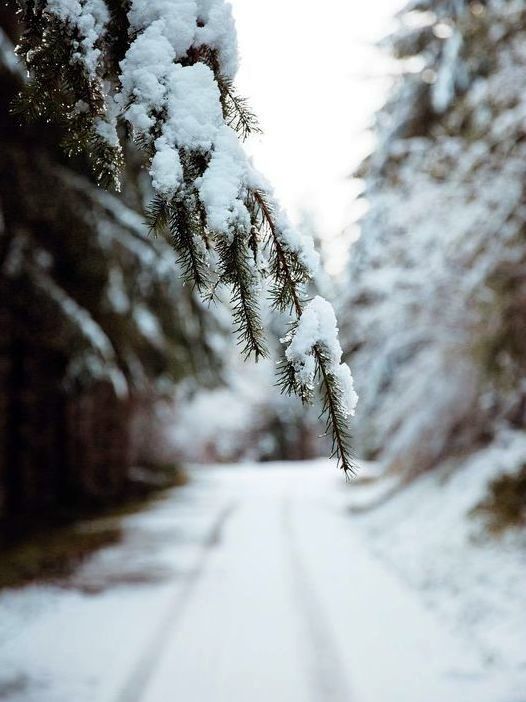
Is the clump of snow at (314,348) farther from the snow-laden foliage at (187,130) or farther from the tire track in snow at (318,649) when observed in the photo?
the tire track in snow at (318,649)

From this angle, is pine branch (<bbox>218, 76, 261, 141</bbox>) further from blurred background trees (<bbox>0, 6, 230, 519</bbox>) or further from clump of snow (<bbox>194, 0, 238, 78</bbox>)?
blurred background trees (<bbox>0, 6, 230, 519</bbox>)

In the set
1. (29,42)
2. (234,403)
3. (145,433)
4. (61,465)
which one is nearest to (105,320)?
(61,465)

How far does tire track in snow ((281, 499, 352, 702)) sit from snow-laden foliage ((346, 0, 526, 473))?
11.8 feet

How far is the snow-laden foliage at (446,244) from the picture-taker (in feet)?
24.5

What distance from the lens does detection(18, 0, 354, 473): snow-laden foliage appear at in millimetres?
1760

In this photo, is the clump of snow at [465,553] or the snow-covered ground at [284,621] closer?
the snow-covered ground at [284,621]

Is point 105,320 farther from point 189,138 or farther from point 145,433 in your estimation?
point 145,433

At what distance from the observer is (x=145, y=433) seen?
83.8ft

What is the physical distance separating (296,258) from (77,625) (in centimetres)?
545

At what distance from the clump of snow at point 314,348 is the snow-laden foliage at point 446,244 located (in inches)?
231

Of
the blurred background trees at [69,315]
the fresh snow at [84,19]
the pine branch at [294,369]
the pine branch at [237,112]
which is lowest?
the pine branch at [294,369]

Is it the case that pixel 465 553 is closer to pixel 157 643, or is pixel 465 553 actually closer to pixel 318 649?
pixel 318 649

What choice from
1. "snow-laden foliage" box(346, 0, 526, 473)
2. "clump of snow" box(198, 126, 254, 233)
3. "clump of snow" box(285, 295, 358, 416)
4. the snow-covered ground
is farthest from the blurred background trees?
"clump of snow" box(285, 295, 358, 416)

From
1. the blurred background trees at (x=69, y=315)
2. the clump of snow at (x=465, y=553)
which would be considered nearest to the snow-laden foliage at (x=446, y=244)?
the clump of snow at (x=465, y=553)
